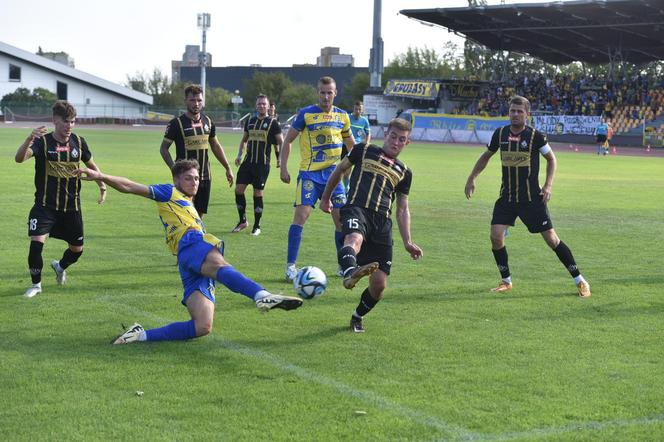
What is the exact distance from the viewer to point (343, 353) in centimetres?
684

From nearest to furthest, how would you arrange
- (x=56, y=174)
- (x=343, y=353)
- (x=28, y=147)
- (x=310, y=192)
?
1. (x=343, y=353)
2. (x=28, y=147)
3. (x=56, y=174)
4. (x=310, y=192)

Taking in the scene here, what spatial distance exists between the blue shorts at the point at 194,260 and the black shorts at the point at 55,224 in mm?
2282

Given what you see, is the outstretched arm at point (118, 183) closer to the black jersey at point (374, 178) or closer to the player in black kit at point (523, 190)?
the black jersey at point (374, 178)

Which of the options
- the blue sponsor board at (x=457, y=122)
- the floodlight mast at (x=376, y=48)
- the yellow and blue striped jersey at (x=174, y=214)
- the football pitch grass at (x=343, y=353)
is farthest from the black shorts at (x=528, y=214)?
the floodlight mast at (x=376, y=48)

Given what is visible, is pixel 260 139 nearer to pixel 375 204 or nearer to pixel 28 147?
pixel 28 147

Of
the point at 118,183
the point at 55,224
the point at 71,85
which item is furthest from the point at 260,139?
the point at 71,85

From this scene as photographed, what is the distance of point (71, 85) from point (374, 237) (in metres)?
83.1

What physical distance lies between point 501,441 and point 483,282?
5249 millimetres

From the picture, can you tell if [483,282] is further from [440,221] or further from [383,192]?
[440,221]

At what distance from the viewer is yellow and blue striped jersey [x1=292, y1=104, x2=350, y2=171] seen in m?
10.3

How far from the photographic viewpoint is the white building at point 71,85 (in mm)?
81875

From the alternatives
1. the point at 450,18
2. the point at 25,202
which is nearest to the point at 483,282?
the point at 25,202

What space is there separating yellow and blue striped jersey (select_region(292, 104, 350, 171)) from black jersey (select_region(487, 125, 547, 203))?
6.04 feet

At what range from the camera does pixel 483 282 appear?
10148 millimetres
